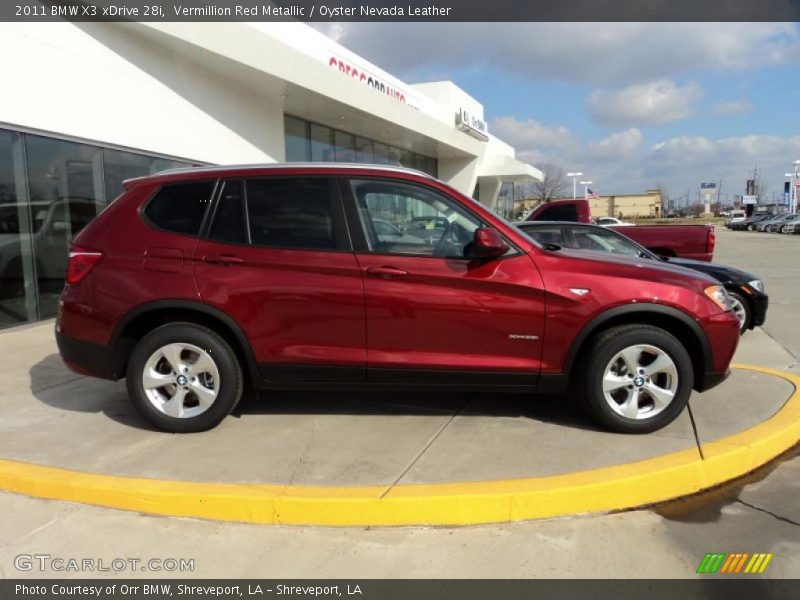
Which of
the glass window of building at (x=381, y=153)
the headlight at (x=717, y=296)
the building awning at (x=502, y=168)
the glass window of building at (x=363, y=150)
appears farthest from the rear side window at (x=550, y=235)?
the building awning at (x=502, y=168)

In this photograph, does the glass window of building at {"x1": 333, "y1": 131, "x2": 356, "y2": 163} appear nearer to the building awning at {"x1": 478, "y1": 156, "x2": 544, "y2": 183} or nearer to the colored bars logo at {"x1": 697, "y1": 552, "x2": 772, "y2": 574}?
the building awning at {"x1": 478, "y1": 156, "x2": 544, "y2": 183}

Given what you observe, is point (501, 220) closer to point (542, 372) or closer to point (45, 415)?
point (542, 372)

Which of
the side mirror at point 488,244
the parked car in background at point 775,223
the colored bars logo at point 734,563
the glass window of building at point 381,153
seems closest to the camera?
the colored bars logo at point 734,563

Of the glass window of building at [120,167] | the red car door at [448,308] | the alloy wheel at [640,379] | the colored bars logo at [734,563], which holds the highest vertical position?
the glass window of building at [120,167]

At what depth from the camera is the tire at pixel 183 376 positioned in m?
4.08

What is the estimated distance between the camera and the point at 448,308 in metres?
3.89

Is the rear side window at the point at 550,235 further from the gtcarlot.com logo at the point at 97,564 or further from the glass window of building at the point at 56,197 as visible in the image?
the glass window of building at the point at 56,197

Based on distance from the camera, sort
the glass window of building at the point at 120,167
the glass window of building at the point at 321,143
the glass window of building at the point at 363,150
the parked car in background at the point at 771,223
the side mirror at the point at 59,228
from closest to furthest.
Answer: the side mirror at the point at 59,228 → the glass window of building at the point at 120,167 → the glass window of building at the point at 321,143 → the glass window of building at the point at 363,150 → the parked car in background at the point at 771,223

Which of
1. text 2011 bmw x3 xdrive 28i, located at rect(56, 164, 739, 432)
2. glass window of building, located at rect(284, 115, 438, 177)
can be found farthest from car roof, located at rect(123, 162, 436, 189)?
glass window of building, located at rect(284, 115, 438, 177)

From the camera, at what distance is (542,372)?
13.0ft

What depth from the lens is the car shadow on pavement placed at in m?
4.53

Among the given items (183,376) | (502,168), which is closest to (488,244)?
(183,376)

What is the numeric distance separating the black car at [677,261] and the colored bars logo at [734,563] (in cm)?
421

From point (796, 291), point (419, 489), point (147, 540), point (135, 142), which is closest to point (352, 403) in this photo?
point (419, 489)
